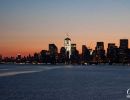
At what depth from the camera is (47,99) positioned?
62438 millimetres

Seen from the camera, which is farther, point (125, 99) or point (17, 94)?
point (17, 94)

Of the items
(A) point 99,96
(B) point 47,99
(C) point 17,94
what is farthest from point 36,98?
(A) point 99,96

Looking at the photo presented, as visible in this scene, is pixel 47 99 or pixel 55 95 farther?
pixel 55 95

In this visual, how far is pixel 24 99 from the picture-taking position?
62.3 m

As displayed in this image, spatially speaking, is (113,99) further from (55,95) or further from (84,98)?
(55,95)

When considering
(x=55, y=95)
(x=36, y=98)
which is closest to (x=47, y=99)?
(x=36, y=98)

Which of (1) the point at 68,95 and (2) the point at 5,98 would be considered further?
(1) the point at 68,95

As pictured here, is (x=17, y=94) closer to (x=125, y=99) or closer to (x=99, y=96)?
(x=99, y=96)

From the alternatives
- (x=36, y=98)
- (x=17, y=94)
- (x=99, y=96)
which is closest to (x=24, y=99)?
(x=36, y=98)

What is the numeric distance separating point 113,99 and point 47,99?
1118 cm

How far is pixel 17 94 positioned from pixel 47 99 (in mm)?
9146

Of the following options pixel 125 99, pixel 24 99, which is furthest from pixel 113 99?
pixel 24 99

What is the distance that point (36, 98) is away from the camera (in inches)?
2515

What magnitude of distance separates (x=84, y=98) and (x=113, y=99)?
205 inches
